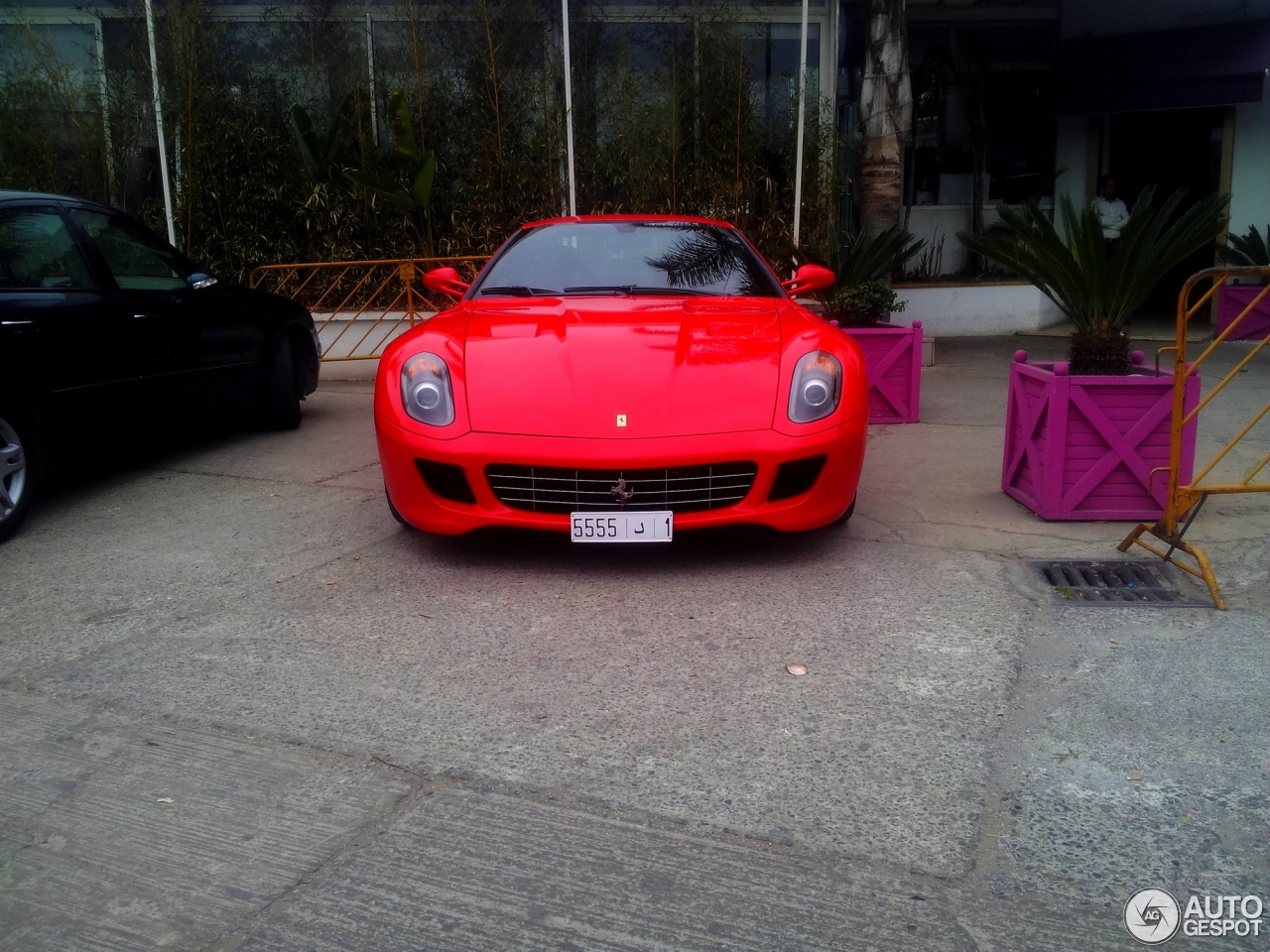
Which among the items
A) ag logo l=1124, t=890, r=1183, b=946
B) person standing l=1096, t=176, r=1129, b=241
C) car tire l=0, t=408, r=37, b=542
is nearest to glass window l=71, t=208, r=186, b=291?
car tire l=0, t=408, r=37, b=542

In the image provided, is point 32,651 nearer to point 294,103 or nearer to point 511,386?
point 511,386

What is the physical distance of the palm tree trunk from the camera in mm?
10289

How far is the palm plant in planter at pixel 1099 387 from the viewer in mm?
4781

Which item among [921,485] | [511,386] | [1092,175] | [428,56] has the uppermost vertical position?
[428,56]

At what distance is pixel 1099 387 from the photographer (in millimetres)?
4781

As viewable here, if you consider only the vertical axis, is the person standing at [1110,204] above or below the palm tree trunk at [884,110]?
below

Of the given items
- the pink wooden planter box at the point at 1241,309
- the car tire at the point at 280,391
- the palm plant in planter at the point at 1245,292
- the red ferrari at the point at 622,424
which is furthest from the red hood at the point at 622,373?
the palm plant in planter at the point at 1245,292

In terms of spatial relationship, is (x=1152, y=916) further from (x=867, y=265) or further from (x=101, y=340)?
(x=867, y=265)

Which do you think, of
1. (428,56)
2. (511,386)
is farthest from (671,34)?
(511,386)

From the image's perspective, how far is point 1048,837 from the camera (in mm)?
2465

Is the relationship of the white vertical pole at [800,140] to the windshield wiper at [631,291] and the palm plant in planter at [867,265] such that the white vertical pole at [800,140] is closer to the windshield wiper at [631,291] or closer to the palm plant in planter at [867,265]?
the palm plant in planter at [867,265]

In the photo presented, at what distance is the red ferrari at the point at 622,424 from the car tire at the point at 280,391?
2.81 m

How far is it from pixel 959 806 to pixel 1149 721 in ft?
2.45

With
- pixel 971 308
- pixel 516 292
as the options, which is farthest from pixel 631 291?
pixel 971 308
